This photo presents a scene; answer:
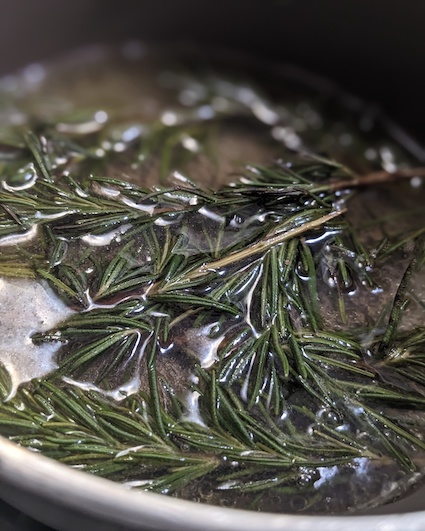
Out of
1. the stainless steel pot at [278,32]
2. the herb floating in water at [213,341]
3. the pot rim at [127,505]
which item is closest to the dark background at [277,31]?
the stainless steel pot at [278,32]

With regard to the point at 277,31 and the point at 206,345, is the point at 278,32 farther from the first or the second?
the point at 206,345

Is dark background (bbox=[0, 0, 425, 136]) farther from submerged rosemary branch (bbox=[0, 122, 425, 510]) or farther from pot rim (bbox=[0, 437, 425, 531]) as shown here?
pot rim (bbox=[0, 437, 425, 531])

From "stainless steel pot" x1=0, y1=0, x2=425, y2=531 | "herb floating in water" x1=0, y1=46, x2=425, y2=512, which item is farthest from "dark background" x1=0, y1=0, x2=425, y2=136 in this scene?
"herb floating in water" x1=0, y1=46, x2=425, y2=512

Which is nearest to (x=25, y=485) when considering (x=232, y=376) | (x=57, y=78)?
(x=232, y=376)

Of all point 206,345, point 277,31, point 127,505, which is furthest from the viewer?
point 277,31

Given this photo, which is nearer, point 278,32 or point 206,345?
point 206,345

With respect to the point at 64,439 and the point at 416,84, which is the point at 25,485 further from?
the point at 416,84

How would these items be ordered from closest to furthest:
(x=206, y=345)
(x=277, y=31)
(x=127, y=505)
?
(x=127, y=505) → (x=206, y=345) → (x=277, y=31)

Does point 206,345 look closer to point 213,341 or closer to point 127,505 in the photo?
point 213,341

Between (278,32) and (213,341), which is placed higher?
(278,32)

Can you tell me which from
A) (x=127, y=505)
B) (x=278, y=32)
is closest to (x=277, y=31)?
(x=278, y=32)
